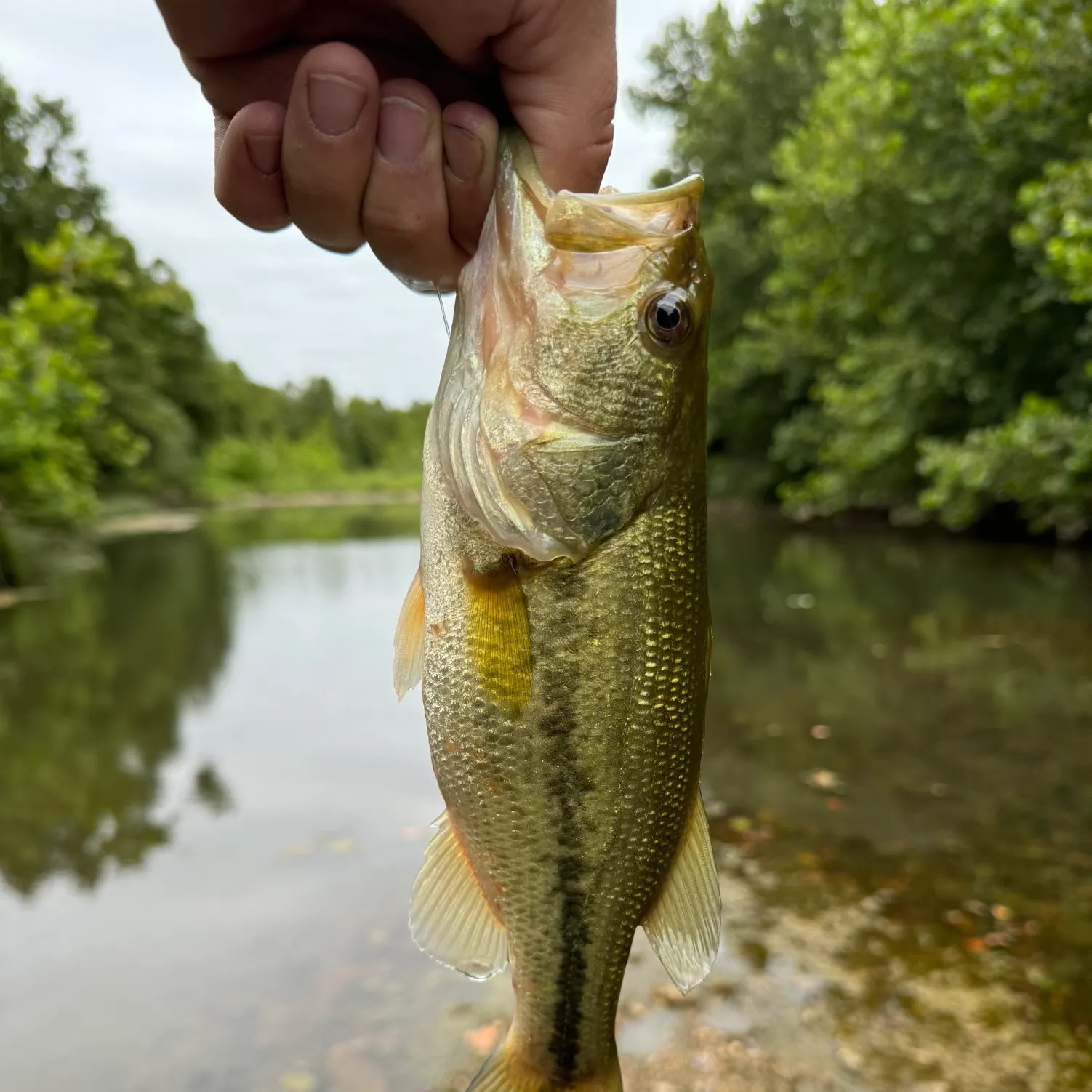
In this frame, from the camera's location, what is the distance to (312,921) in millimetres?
4984

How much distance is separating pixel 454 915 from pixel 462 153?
1.54 m

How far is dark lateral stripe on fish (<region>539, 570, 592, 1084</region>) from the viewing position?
1.67 metres

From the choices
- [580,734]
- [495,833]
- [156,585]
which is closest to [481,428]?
[580,734]

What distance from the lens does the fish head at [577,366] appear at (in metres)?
1.69

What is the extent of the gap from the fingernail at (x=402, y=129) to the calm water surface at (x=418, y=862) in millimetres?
3526

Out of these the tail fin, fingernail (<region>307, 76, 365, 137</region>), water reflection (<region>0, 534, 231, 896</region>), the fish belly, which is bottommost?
water reflection (<region>0, 534, 231, 896</region>)

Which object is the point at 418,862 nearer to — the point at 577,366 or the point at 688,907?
the point at 688,907

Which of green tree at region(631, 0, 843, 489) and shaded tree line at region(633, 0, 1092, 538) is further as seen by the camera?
green tree at region(631, 0, 843, 489)

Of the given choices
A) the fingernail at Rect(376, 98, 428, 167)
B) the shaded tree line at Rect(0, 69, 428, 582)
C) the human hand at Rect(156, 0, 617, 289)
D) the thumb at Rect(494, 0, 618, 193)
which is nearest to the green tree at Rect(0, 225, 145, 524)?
the shaded tree line at Rect(0, 69, 428, 582)

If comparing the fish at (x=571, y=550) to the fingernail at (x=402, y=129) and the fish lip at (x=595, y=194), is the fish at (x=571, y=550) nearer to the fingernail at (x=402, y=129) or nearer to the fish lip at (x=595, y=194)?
the fish lip at (x=595, y=194)

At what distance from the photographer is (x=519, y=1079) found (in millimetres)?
1861

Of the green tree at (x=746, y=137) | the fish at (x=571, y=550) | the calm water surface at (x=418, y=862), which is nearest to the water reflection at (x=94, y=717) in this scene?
the calm water surface at (x=418, y=862)

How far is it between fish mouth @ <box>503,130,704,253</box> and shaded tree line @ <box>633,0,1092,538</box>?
774 centimetres

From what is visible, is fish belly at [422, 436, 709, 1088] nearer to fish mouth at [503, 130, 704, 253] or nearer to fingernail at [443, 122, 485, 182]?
fish mouth at [503, 130, 704, 253]
